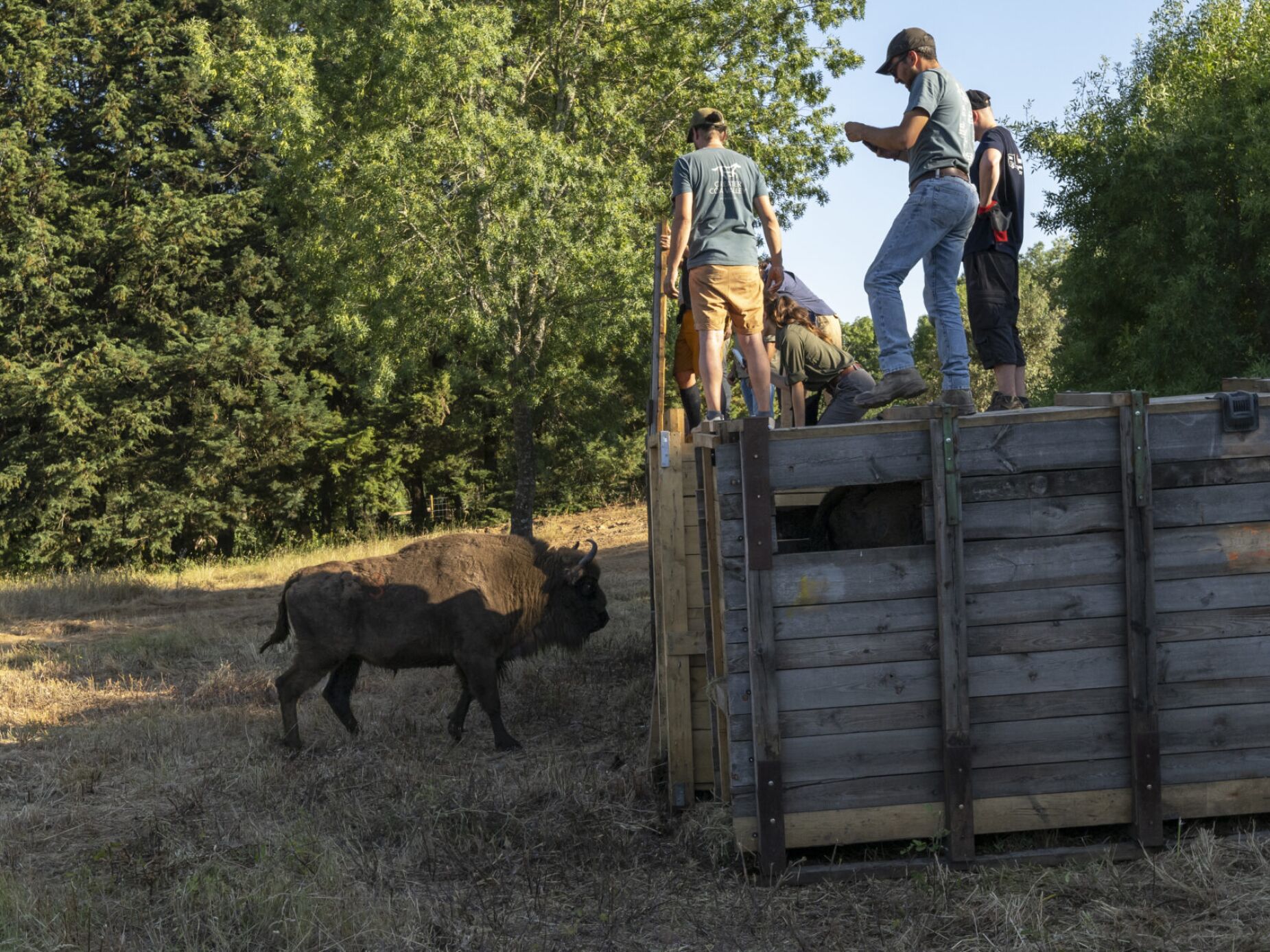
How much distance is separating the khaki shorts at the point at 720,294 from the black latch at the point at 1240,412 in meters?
2.65

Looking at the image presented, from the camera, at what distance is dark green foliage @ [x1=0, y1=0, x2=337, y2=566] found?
25203 millimetres

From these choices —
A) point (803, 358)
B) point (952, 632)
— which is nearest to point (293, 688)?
point (803, 358)

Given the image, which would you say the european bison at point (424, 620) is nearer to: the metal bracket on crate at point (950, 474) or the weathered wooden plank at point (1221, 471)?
the metal bracket on crate at point (950, 474)

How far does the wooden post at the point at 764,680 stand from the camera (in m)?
4.85

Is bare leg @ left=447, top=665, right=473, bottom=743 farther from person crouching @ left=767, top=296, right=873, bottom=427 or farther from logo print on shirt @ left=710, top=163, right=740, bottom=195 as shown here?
logo print on shirt @ left=710, top=163, right=740, bottom=195

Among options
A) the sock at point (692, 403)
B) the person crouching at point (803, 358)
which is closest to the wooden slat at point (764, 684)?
the person crouching at point (803, 358)

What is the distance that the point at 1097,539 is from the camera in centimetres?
501

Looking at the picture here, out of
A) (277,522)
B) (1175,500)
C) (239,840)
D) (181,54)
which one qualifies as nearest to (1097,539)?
(1175,500)

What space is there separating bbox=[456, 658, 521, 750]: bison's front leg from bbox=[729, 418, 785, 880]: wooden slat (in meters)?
3.39

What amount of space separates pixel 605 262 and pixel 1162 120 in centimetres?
1029

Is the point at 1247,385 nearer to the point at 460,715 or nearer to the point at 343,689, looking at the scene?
the point at 460,715

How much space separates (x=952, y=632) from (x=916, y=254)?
1.94 meters

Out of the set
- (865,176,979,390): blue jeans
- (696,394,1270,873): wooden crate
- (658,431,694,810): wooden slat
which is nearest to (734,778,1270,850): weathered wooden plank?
(696,394,1270,873): wooden crate

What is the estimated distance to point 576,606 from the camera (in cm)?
873
